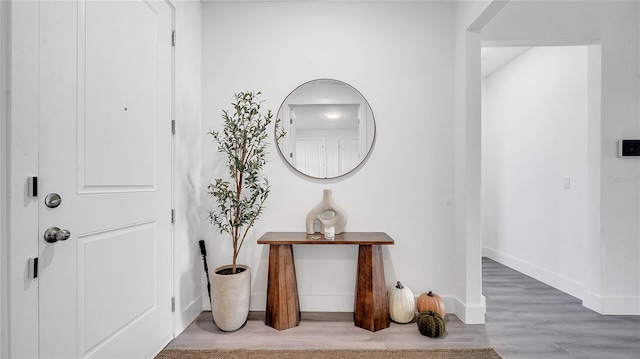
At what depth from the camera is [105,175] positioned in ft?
4.97

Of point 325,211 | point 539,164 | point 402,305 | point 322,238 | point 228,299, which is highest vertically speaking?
point 539,164

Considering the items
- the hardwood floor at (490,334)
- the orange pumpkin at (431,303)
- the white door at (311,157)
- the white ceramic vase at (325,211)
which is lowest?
the hardwood floor at (490,334)

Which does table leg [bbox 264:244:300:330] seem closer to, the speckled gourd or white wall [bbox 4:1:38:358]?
the speckled gourd

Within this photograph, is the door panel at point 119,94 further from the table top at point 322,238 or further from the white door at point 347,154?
the white door at point 347,154

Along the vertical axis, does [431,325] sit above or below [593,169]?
below

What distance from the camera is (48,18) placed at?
1.21m

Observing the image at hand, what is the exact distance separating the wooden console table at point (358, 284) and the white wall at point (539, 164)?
206cm

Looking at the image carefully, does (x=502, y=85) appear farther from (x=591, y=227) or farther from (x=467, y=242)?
(x=467, y=242)

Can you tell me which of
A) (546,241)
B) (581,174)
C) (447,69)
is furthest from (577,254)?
(447,69)

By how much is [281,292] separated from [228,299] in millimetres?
378

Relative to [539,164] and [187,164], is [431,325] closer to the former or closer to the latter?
[187,164]

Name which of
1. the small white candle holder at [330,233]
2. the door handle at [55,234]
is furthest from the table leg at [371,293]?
the door handle at [55,234]

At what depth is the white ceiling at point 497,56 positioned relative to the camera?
11.7ft

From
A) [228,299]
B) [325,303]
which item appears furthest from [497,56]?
[228,299]
